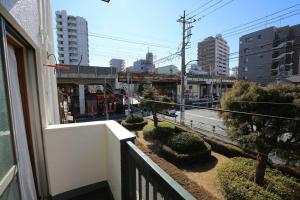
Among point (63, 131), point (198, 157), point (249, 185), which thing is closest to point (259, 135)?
point (249, 185)

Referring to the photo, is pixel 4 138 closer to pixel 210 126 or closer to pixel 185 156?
pixel 185 156

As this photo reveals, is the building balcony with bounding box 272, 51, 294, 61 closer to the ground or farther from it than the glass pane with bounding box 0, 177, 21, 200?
farther from it

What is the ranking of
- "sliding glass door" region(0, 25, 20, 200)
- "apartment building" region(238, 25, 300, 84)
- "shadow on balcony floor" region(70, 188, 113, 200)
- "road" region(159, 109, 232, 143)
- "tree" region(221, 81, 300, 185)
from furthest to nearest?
"apartment building" region(238, 25, 300, 84), "road" region(159, 109, 232, 143), "tree" region(221, 81, 300, 185), "shadow on balcony floor" region(70, 188, 113, 200), "sliding glass door" region(0, 25, 20, 200)

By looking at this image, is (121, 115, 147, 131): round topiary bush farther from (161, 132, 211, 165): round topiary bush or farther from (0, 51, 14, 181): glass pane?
(0, 51, 14, 181): glass pane

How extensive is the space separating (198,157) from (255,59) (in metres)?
30.5

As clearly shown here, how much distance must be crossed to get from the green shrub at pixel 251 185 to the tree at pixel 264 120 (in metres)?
0.33

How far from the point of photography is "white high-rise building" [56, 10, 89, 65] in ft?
121

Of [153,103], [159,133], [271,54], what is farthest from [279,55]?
[159,133]

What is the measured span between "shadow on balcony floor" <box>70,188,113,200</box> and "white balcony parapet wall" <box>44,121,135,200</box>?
12 centimetres

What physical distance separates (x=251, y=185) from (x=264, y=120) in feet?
5.51

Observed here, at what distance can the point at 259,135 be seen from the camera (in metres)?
4.27

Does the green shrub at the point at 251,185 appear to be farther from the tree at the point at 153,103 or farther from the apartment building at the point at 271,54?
the apartment building at the point at 271,54

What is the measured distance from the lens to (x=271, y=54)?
2844cm

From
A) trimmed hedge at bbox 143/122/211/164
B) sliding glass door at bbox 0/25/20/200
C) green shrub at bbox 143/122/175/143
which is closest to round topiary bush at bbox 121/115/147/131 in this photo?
green shrub at bbox 143/122/175/143
